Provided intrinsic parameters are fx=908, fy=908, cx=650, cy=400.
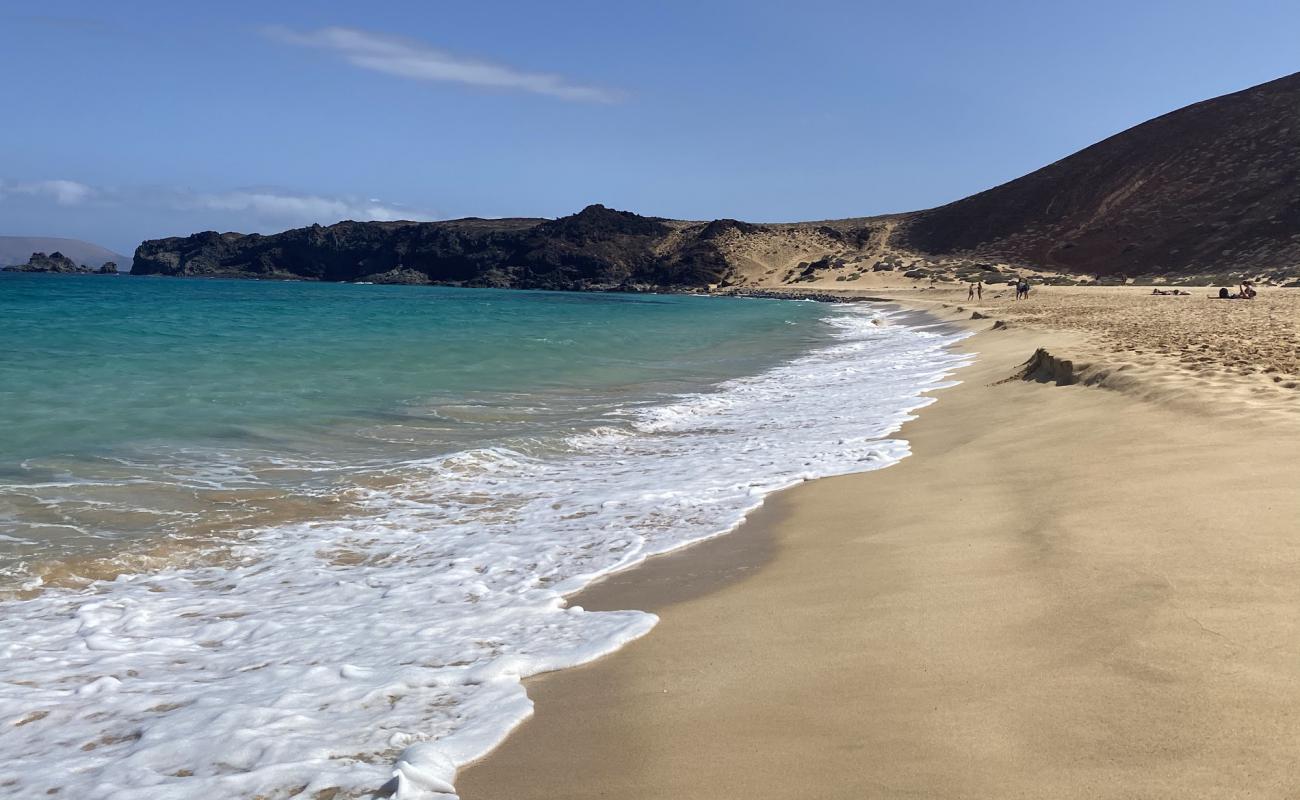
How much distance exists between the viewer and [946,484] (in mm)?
6328

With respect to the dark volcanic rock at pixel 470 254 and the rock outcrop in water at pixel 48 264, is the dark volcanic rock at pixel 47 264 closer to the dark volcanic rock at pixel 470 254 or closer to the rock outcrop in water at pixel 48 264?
the rock outcrop in water at pixel 48 264

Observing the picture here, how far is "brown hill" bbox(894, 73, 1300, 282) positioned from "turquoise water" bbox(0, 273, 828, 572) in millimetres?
38798

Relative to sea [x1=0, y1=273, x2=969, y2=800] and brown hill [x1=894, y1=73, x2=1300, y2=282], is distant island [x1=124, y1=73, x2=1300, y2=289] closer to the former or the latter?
brown hill [x1=894, y1=73, x2=1300, y2=282]

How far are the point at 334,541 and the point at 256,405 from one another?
6679 millimetres

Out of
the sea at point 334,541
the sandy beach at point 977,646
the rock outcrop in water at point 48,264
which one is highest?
the rock outcrop in water at point 48,264

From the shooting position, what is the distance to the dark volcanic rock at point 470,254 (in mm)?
98250

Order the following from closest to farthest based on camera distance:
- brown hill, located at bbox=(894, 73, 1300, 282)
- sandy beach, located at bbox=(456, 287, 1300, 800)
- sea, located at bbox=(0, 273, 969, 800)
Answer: sandy beach, located at bbox=(456, 287, 1300, 800) → sea, located at bbox=(0, 273, 969, 800) → brown hill, located at bbox=(894, 73, 1300, 282)

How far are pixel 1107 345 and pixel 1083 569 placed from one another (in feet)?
31.4

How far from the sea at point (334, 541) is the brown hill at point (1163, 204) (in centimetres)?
4297

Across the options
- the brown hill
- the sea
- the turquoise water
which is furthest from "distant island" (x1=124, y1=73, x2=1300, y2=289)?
the sea

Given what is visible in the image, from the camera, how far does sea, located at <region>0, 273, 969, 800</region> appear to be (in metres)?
3.20

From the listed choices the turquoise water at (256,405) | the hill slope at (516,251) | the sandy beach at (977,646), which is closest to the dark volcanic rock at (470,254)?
the hill slope at (516,251)

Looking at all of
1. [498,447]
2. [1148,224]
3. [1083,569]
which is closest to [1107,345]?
[498,447]

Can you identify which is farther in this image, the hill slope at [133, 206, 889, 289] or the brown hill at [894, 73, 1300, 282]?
the hill slope at [133, 206, 889, 289]
